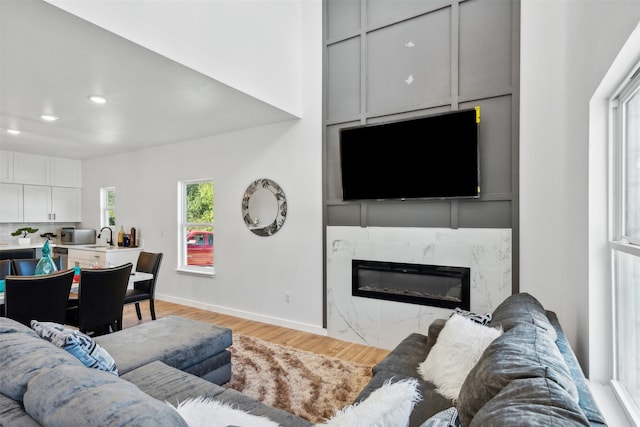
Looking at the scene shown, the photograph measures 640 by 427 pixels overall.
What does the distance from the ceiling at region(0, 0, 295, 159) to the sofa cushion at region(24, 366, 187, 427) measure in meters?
1.92

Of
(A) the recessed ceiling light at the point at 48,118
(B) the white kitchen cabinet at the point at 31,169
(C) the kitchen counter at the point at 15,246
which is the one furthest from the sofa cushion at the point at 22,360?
(B) the white kitchen cabinet at the point at 31,169

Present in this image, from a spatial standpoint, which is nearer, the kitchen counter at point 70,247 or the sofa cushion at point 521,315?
the sofa cushion at point 521,315

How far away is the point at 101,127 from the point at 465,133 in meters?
4.27

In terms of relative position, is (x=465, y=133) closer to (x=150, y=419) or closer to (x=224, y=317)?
(x=150, y=419)

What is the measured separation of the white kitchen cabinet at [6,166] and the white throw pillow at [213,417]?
6619 mm

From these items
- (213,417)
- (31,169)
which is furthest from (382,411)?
(31,169)

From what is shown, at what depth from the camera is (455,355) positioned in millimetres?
1762

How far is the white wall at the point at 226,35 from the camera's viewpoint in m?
2.16

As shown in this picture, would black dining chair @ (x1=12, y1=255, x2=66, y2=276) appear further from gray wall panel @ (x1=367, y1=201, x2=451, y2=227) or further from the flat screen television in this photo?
gray wall panel @ (x1=367, y1=201, x2=451, y2=227)

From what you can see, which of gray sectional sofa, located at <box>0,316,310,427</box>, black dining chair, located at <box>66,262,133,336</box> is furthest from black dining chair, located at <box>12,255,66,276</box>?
gray sectional sofa, located at <box>0,316,310,427</box>

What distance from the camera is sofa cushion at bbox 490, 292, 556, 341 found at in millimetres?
1575

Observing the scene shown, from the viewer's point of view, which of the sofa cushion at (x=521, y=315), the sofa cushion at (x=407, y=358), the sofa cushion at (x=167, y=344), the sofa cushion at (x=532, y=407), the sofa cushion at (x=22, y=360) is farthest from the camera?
the sofa cushion at (x=167, y=344)

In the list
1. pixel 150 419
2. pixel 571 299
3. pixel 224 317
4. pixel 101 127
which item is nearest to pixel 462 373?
pixel 571 299

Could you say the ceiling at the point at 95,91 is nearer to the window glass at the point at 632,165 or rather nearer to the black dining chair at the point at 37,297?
the black dining chair at the point at 37,297
